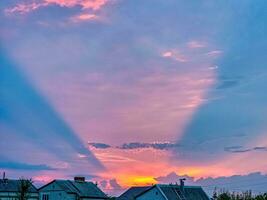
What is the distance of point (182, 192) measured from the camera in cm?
7112

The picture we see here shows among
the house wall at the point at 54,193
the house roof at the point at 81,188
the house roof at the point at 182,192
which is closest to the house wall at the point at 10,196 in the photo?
the house wall at the point at 54,193

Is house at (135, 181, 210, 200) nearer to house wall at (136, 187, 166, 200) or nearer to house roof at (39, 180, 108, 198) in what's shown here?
house wall at (136, 187, 166, 200)

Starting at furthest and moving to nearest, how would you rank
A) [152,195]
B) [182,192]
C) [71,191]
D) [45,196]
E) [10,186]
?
[10,186] < [45,196] < [71,191] < [182,192] < [152,195]

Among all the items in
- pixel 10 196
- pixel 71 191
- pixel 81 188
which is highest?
pixel 10 196

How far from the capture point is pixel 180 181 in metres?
72.4

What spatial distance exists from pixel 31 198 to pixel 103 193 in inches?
587

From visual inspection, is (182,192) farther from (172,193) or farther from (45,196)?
(45,196)

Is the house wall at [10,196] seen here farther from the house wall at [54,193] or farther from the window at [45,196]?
the window at [45,196]

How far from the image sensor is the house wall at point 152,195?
225ft

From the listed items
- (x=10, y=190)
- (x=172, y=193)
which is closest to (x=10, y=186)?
(x=10, y=190)

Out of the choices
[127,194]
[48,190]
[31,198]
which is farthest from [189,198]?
[31,198]

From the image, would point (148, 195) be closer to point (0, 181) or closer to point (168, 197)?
point (168, 197)

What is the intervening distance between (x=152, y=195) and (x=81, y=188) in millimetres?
17715

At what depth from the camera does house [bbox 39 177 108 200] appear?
80625 millimetres
